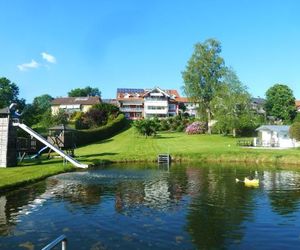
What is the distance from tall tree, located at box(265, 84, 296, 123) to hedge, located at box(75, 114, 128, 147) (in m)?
54.2

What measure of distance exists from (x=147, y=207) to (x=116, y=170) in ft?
71.7

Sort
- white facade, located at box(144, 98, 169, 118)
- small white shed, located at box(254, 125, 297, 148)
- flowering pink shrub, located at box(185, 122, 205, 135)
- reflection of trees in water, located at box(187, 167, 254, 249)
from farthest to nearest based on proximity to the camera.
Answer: white facade, located at box(144, 98, 169, 118)
flowering pink shrub, located at box(185, 122, 205, 135)
small white shed, located at box(254, 125, 297, 148)
reflection of trees in water, located at box(187, 167, 254, 249)

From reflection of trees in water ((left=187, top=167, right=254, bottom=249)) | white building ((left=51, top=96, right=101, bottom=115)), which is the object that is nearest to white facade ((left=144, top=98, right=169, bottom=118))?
white building ((left=51, top=96, right=101, bottom=115))

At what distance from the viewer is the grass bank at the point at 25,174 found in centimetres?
3441

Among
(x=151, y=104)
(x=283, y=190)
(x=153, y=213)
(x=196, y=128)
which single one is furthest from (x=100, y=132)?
(x=153, y=213)

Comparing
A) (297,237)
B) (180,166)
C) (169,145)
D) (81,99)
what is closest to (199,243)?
(297,237)

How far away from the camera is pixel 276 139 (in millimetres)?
81312

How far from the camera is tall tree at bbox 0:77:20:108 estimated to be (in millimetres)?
118750

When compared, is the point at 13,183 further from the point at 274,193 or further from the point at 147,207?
the point at 274,193

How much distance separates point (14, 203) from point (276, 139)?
62703 mm

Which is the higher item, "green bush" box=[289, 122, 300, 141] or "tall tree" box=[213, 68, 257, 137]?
"tall tree" box=[213, 68, 257, 137]

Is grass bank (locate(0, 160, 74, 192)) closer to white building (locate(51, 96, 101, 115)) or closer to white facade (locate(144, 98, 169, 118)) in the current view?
white facade (locate(144, 98, 169, 118))

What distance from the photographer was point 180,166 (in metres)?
54.8

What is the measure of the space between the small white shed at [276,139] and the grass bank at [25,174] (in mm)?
44517
